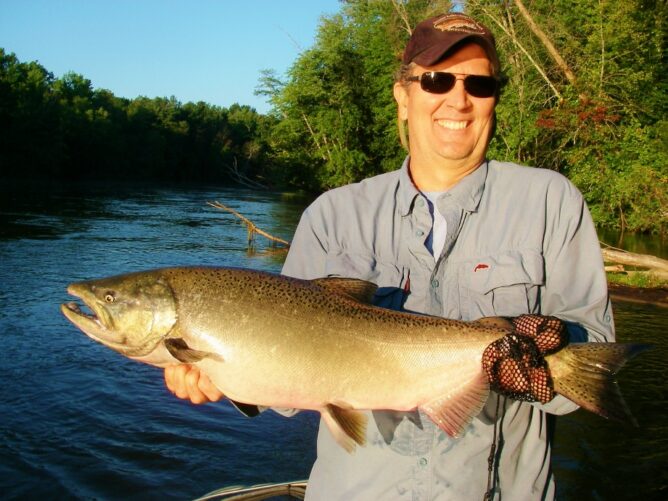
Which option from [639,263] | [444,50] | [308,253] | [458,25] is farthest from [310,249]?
[639,263]

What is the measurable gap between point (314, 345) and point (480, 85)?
4.55ft

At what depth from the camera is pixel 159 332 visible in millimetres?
2652

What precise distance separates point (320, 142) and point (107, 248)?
31100mm

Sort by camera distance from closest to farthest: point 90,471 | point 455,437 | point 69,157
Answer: point 455,437, point 90,471, point 69,157

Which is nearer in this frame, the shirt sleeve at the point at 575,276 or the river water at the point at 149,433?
the shirt sleeve at the point at 575,276

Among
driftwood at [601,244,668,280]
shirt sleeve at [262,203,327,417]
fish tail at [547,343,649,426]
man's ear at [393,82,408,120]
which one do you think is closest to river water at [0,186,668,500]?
driftwood at [601,244,668,280]

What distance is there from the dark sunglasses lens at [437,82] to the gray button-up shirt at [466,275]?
38cm

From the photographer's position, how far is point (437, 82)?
2.80 metres

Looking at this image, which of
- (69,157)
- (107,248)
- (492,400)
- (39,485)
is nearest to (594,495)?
(492,400)

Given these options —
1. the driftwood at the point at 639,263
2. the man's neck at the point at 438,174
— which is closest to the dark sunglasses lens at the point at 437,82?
the man's neck at the point at 438,174

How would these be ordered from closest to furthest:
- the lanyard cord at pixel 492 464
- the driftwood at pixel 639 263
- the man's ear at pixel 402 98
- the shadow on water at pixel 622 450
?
1. the lanyard cord at pixel 492 464
2. the man's ear at pixel 402 98
3. the shadow on water at pixel 622 450
4. the driftwood at pixel 639 263

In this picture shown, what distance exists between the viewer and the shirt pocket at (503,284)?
249 cm

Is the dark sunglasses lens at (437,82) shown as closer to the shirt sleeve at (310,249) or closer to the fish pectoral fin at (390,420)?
the shirt sleeve at (310,249)

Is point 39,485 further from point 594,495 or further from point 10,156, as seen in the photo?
point 10,156
